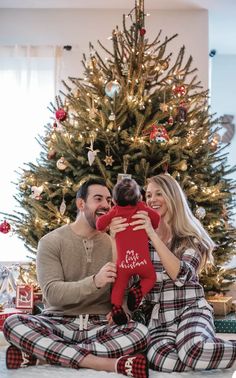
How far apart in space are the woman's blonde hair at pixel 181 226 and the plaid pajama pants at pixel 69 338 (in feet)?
1.35

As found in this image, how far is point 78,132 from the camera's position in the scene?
12.1 ft

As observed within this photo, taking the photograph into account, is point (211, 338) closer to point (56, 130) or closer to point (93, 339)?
point (93, 339)

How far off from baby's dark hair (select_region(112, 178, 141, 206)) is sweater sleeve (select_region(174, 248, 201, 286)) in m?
0.32

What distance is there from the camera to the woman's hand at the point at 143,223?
2.73 metres

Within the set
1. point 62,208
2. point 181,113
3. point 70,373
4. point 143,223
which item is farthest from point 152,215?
point 181,113

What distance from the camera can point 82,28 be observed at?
16.8 ft

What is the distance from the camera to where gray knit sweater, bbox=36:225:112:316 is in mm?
2750

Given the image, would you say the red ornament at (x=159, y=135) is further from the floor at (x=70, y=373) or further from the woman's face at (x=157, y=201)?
the floor at (x=70, y=373)

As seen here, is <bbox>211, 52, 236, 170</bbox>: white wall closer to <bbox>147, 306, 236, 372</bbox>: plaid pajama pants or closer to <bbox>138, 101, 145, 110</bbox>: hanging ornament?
<bbox>138, 101, 145, 110</bbox>: hanging ornament

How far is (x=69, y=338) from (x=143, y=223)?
0.60 m

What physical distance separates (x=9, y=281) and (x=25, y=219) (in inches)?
15.4

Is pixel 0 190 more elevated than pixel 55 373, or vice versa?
pixel 0 190

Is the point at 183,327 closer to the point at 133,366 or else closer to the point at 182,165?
the point at 133,366

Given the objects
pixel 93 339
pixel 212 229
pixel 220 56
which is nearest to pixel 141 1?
pixel 212 229
